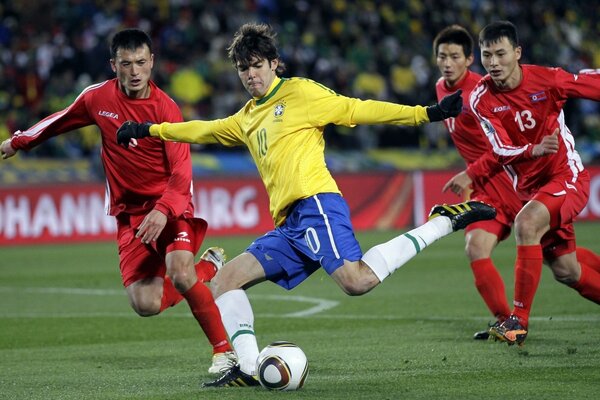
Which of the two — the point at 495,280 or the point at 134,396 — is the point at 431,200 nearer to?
the point at 495,280

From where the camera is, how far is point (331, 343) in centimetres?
864

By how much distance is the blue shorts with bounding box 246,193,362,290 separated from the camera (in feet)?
22.5

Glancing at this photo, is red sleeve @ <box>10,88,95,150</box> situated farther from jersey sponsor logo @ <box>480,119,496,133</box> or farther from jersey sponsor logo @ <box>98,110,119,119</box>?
jersey sponsor logo @ <box>480,119,496,133</box>

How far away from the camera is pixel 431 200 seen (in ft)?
65.2

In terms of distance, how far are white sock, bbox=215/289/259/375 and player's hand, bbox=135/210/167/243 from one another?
705 mm

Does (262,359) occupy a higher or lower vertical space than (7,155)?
lower

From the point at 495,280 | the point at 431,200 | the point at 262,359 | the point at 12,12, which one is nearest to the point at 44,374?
the point at 262,359

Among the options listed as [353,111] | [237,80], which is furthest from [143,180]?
[237,80]

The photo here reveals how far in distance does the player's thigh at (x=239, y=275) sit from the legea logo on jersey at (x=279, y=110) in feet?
2.90

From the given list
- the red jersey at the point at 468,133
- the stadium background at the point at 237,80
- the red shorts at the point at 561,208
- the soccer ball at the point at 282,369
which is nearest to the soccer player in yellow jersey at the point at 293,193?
the soccer ball at the point at 282,369

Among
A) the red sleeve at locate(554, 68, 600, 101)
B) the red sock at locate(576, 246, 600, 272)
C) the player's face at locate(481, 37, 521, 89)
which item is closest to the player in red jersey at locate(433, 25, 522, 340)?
the player's face at locate(481, 37, 521, 89)

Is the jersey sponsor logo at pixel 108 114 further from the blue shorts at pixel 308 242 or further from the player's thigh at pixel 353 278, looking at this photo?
the player's thigh at pixel 353 278

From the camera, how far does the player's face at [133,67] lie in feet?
25.8

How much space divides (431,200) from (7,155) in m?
12.4
